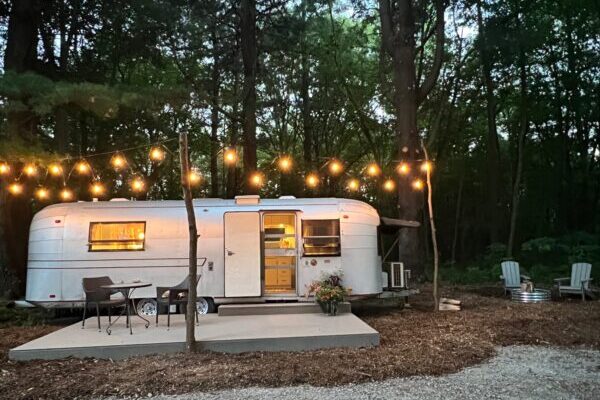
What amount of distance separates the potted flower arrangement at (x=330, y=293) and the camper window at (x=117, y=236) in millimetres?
3309

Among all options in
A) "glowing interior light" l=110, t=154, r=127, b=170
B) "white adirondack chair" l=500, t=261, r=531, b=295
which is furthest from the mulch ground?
"glowing interior light" l=110, t=154, r=127, b=170

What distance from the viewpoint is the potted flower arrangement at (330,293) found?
9.02m

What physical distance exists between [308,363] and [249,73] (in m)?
11.0

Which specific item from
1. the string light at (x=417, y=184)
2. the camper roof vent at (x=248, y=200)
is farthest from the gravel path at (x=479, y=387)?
the string light at (x=417, y=184)

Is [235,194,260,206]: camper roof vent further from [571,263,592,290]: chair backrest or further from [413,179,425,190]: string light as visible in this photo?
[571,263,592,290]: chair backrest

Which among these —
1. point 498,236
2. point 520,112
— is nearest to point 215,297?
point 498,236

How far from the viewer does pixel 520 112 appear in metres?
19.7

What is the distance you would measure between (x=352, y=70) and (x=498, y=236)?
874 centimetres

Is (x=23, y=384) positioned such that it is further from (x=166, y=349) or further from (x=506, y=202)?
(x=506, y=202)

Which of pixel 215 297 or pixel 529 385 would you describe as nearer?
pixel 529 385

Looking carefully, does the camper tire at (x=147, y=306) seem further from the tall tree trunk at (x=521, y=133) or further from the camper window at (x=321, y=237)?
the tall tree trunk at (x=521, y=133)

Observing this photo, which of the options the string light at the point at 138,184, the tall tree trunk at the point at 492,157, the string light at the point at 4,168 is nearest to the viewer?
the string light at the point at 4,168

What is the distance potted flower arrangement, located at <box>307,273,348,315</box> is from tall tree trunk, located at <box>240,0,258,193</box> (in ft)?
20.2

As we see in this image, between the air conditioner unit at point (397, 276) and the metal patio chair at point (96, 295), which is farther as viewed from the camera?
the air conditioner unit at point (397, 276)
